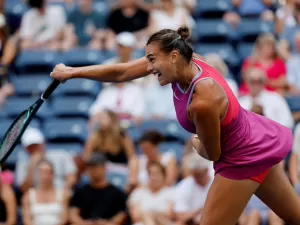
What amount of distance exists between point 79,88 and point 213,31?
1.83 m

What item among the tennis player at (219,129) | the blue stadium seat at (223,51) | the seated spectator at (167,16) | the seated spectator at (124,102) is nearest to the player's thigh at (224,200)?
the tennis player at (219,129)

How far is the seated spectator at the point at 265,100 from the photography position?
8312mm

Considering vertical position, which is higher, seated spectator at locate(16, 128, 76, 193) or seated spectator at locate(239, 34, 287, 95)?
seated spectator at locate(239, 34, 287, 95)

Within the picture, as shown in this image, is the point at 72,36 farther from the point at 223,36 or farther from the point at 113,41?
the point at 223,36

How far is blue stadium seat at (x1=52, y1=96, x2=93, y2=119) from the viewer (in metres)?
9.46

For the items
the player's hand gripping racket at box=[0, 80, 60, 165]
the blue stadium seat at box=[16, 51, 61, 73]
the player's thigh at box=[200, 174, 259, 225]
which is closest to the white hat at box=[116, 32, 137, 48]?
the blue stadium seat at box=[16, 51, 61, 73]

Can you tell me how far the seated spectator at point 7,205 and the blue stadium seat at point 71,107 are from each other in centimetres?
160

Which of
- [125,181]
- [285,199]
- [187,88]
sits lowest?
[125,181]

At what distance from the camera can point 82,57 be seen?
→ 995cm

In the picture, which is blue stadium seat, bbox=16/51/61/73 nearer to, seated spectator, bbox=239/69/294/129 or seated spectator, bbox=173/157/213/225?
seated spectator, bbox=239/69/294/129

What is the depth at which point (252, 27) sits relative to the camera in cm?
1044

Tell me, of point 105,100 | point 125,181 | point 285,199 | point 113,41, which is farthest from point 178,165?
point 285,199

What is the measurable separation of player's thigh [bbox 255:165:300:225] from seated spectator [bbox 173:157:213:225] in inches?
98.3

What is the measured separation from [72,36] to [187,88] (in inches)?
230
